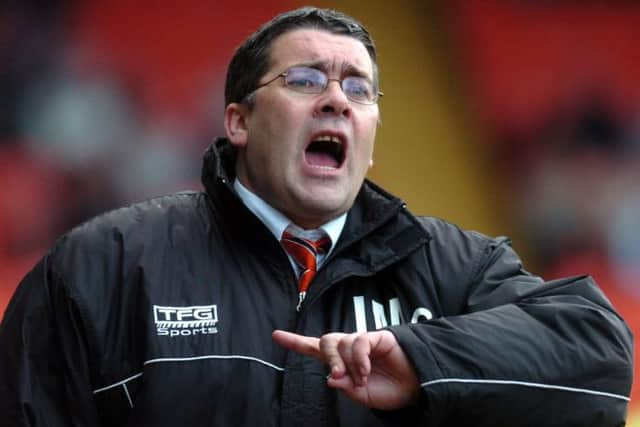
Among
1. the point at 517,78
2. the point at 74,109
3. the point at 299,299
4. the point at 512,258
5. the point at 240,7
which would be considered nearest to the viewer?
the point at 299,299

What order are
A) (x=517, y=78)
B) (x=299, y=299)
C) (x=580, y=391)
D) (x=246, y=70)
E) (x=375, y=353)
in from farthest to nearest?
(x=517, y=78), (x=246, y=70), (x=299, y=299), (x=580, y=391), (x=375, y=353)

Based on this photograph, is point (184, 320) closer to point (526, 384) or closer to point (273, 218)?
point (273, 218)

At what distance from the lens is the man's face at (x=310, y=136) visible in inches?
103

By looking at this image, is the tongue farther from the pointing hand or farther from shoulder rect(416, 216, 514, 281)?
the pointing hand

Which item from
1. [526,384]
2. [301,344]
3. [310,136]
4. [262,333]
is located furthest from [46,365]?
[526,384]

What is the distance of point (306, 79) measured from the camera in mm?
2646

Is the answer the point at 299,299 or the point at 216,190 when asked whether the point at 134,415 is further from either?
the point at 216,190

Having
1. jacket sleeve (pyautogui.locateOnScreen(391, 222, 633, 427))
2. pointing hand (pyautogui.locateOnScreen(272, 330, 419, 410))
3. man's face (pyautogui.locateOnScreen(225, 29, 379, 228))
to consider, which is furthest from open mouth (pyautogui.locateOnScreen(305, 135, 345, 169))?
pointing hand (pyautogui.locateOnScreen(272, 330, 419, 410))

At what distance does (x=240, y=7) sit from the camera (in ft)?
17.1

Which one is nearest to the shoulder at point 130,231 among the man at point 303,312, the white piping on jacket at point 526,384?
the man at point 303,312

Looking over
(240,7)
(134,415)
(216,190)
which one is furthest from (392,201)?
(240,7)

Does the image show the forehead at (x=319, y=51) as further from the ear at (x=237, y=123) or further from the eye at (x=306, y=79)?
the ear at (x=237, y=123)

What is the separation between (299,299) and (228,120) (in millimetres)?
598

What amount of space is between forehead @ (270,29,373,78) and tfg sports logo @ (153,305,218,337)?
0.67m
